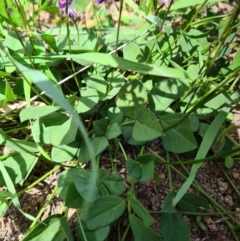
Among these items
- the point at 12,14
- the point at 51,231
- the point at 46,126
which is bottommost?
the point at 51,231

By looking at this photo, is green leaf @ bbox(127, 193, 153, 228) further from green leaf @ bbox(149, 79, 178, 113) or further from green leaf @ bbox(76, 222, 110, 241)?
green leaf @ bbox(149, 79, 178, 113)

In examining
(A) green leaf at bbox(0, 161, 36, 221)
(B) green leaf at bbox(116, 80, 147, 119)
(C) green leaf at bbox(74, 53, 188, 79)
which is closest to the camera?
(C) green leaf at bbox(74, 53, 188, 79)

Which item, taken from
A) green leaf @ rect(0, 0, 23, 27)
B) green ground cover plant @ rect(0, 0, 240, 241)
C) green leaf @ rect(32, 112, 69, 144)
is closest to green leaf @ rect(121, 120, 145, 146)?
green ground cover plant @ rect(0, 0, 240, 241)

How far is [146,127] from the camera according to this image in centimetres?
89

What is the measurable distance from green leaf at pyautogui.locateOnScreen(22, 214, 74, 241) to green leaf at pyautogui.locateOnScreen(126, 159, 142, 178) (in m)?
0.17

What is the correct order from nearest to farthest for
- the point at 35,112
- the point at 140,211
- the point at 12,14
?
the point at 140,211 < the point at 35,112 < the point at 12,14

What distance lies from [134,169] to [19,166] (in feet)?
0.85

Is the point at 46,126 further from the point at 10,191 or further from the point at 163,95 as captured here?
the point at 163,95

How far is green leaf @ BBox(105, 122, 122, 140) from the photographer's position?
90 cm

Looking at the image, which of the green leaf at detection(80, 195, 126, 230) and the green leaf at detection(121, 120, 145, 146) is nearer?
the green leaf at detection(80, 195, 126, 230)

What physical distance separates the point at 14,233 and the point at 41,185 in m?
0.13

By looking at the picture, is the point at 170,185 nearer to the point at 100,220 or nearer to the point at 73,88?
the point at 100,220

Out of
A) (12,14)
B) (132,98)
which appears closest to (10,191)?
(132,98)

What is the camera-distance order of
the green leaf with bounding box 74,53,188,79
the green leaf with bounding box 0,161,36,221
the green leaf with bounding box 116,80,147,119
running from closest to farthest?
the green leaf with bounding box 74,53,188,79 → the green leaf with bounding box 0,161,36,221 → the green leaf with bounding box 116,80,147,119
